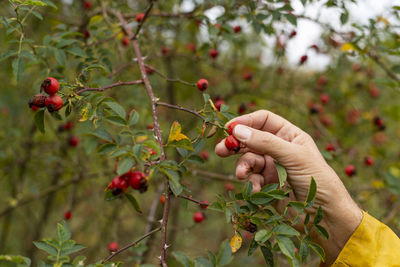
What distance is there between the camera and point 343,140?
4184 millimetres

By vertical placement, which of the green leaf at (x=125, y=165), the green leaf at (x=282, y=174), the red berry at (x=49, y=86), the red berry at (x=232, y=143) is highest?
the red berry at (x=49, y=86)

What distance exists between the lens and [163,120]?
13.6 ft

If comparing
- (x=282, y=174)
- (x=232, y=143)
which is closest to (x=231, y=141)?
(x=232, y=143)

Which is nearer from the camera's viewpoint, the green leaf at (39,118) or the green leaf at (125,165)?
the green leaf at (125,165)

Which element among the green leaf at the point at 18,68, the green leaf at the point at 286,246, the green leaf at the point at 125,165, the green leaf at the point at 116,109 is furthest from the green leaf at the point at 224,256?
the green leaf at the point at 18,68

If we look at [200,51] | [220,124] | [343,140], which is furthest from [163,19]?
[343,140]

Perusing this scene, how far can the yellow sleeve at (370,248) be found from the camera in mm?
1605

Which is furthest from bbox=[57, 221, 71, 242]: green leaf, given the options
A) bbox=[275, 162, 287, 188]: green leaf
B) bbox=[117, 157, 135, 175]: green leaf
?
bbox=[275, 162, 287, 188]: green leaf

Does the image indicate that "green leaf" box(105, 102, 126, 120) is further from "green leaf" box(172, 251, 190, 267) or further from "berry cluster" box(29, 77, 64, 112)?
"green leaf" box(172, 251, 190, 267)

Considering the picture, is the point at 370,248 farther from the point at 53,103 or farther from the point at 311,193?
the point at 53,103

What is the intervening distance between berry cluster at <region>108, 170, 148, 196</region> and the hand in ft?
1.61

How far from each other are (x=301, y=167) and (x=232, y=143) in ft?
1.14

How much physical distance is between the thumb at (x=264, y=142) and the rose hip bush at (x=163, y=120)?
0.21 feet

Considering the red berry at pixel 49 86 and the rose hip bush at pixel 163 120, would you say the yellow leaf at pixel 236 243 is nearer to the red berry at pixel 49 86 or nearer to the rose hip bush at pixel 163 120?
the rose hip bush at pixel 163 120
